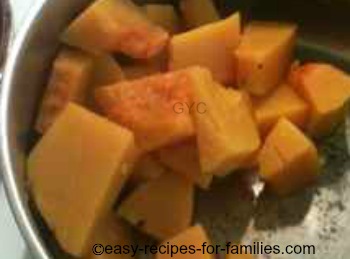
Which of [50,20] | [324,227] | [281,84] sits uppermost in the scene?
[50,20]

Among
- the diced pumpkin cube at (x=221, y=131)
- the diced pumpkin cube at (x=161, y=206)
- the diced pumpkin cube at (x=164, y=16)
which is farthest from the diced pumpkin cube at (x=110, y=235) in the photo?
the diced pumpkin cube at (x=164, y=16)

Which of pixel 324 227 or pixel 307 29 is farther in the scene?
pixel 307 29

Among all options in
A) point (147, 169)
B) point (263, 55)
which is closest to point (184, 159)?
point (147, 169)

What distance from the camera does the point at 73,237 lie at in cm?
71

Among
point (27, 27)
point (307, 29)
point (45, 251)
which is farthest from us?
point (307, 29)

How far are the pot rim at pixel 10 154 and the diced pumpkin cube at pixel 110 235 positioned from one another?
6 cm

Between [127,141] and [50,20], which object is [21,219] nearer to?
[127,141]

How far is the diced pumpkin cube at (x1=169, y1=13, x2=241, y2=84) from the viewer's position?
796 millimetres

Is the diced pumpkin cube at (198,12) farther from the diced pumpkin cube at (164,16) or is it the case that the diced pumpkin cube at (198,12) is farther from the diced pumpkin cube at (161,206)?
the diced pumpkin cube at (161,206)

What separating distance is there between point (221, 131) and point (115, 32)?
6.4 inches

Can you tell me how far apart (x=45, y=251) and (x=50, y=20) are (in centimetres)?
27

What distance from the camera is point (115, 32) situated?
30.7 inches

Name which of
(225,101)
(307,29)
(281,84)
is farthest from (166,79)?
(307,29)

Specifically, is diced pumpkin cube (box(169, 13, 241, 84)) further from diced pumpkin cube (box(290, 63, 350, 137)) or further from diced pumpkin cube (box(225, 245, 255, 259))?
Answer: diced pumpkin cube (box(225, 245, 255, 259))
